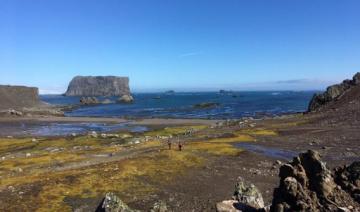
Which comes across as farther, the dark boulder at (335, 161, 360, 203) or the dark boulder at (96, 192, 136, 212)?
the dark boulder at (96, 192, 136, 212)

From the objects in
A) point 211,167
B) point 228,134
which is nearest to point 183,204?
point 211,167

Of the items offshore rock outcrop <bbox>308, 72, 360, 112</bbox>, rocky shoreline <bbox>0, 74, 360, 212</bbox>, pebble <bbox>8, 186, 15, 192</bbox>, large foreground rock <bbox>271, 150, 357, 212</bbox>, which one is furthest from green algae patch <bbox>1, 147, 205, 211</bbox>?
offshore rock outcrop <bbox>308, 72, 360, 112</bbox>

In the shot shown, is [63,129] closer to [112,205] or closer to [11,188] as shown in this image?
[11,188]

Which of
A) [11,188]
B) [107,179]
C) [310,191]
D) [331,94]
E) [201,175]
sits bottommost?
[11,188]

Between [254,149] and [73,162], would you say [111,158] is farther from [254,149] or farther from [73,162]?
[254,149]

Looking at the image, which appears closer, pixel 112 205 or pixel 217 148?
pixel 112 205

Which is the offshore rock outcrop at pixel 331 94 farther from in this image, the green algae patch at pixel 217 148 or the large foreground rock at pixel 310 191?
the large foreground rock at pixel 310 191

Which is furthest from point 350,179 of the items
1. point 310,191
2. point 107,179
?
point 107,179

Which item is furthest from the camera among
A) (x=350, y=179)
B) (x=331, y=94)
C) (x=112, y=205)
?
(x=331, y=94)

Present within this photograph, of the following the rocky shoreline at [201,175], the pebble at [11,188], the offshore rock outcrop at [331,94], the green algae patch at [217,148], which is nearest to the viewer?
the rocky shoreline at [201,175]

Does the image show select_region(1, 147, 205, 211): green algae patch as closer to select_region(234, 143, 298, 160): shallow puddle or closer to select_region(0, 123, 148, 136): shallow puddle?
select_region(234, 143, 298, 160): shallow puddle

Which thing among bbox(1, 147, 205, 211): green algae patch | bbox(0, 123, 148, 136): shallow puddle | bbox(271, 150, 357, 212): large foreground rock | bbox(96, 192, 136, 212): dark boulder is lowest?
bbox(0, 123, 148, 136): shallow puddle

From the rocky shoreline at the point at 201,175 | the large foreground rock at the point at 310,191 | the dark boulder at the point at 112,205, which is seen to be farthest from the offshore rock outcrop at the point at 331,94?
the dark boulder at the point at 112,205

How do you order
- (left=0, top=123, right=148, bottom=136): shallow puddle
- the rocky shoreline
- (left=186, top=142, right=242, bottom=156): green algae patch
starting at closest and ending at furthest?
1. the rocky shoreline
2. (left=186, top=142, right=242, bottom=156): green algae patch
3. (left=0, top=123, right=148, bottom=136): shallow puddle
